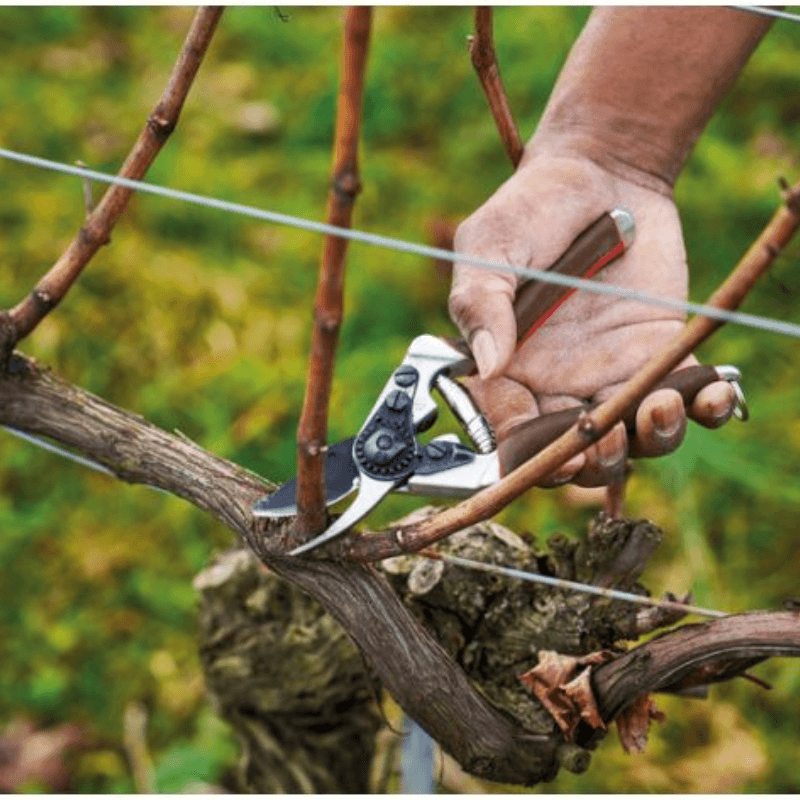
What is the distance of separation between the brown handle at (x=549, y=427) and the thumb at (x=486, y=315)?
0.21ft

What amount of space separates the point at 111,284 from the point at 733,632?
1.72 meters

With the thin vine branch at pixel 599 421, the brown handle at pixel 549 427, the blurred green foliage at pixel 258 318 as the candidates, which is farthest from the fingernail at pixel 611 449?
the blurred green foliage at pixel 258 318

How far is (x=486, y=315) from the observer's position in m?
1.22

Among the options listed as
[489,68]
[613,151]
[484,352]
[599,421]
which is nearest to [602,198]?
[613,151]

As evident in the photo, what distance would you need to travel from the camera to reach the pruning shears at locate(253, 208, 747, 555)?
1.15 m

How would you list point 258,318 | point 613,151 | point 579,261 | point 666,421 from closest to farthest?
point 666,421
point 579,261
point 613,151
point 258,318

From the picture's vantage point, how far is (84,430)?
4.13ft

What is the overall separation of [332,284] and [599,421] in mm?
201

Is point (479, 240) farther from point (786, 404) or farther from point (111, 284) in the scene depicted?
point (111, 284)

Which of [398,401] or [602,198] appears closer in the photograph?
[398,401]

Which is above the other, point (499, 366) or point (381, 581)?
point (499, 366)

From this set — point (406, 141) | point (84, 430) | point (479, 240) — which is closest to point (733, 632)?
point (479, 240)

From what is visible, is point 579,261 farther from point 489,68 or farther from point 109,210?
point 109,210

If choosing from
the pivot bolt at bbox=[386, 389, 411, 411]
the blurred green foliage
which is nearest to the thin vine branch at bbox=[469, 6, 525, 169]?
the pivot bolt at bbox=[386, 389, 411, 411]
